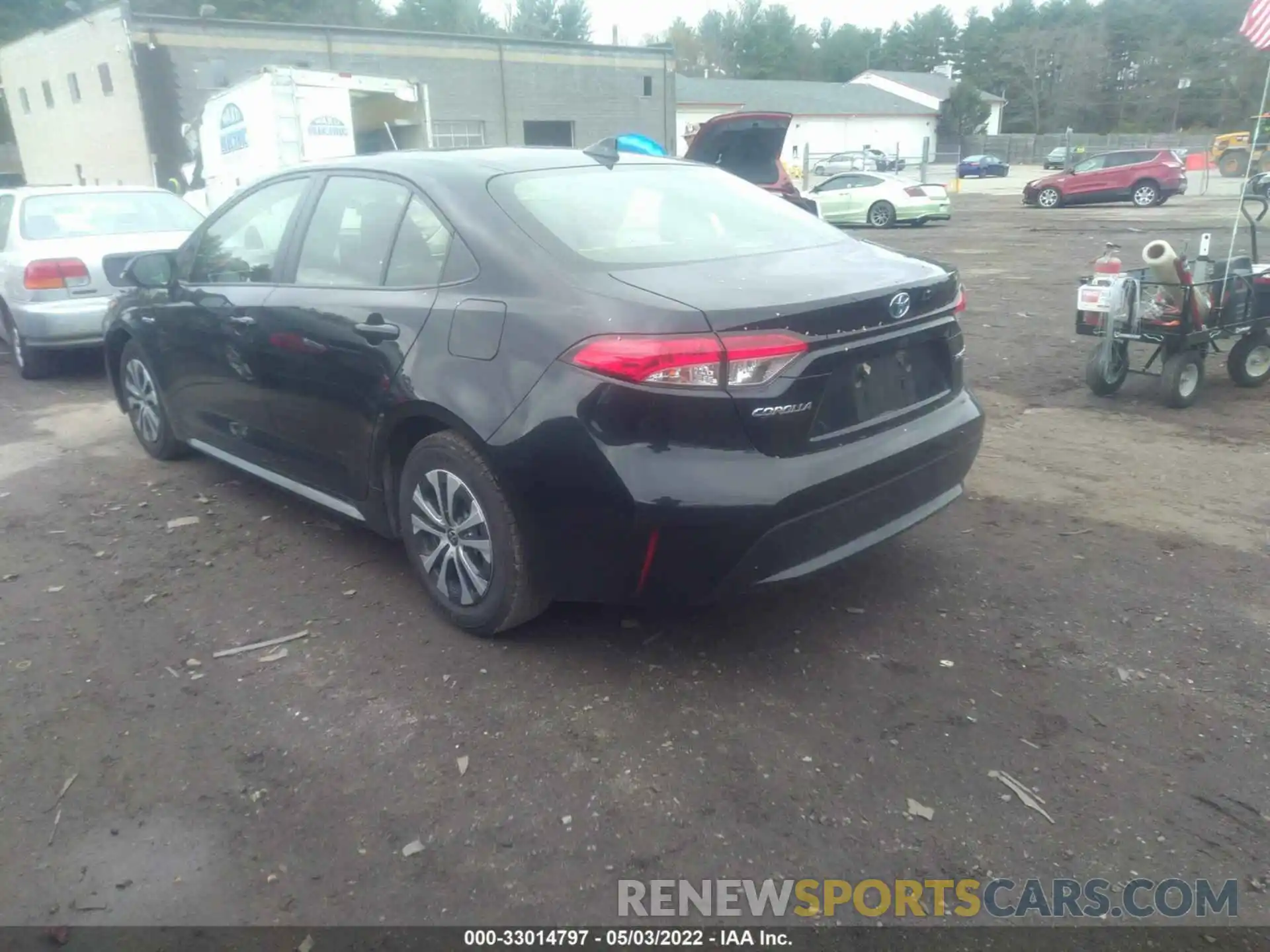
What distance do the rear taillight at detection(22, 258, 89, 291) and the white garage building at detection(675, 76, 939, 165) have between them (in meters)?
54.1

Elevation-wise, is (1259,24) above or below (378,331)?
above

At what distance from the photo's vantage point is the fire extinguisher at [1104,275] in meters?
6.60

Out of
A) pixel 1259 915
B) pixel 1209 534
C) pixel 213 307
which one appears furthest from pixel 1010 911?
pixel 213 307

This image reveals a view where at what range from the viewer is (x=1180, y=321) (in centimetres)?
641

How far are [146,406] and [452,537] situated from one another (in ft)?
9.97

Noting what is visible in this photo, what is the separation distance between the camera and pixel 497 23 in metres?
77.4

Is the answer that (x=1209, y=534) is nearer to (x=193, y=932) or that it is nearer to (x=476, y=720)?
(x=476, y=720)

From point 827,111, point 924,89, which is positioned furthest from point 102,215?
point 924,89

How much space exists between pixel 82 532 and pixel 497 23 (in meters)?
81.6

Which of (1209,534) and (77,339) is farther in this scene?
(77,339)

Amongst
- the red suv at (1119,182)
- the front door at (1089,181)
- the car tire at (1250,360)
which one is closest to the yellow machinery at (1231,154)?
the red suv at (1119,182)

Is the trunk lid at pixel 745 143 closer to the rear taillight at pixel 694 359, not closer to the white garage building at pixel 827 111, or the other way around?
the rear taillight at pixel 694 359

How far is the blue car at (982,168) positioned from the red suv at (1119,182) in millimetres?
22303

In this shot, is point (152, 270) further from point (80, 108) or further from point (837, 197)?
point (80, 108)
